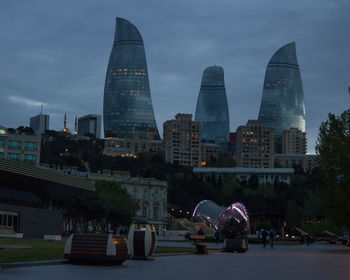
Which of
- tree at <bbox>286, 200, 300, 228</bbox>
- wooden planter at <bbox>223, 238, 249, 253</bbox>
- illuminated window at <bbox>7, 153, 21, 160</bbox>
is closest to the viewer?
wooden planter at <bbox>223, 238, 249, 253</bbox>

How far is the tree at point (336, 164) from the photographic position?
4794 cm

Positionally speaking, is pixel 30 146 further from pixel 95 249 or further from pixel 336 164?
pixel 95 249

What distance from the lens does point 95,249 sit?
65.1 feet

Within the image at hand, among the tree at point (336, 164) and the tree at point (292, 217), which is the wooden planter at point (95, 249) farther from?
the tree at point (292, 217)

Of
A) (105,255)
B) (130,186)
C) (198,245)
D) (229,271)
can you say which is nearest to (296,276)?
(229,271)

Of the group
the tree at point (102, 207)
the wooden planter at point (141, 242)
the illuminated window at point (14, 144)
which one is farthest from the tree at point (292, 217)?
the wooden planter at point (141, 242)

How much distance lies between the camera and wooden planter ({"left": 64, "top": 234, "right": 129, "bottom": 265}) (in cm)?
1967

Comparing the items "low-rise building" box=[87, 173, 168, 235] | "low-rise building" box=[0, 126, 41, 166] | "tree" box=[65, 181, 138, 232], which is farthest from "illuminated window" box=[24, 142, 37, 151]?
"tree" box=[65, 181, 138, 232]

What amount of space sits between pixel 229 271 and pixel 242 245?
17402 millimetres

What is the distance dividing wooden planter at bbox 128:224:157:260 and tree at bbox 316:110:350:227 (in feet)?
88.9

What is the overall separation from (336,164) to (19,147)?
103 m

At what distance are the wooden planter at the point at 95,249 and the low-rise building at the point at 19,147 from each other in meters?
119

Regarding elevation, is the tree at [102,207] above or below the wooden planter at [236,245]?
above

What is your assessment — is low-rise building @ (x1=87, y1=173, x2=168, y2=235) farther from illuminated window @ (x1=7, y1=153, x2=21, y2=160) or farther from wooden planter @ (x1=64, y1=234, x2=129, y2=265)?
wooden planter @ (x1=64, y1=234, x2=129, y2=265)
